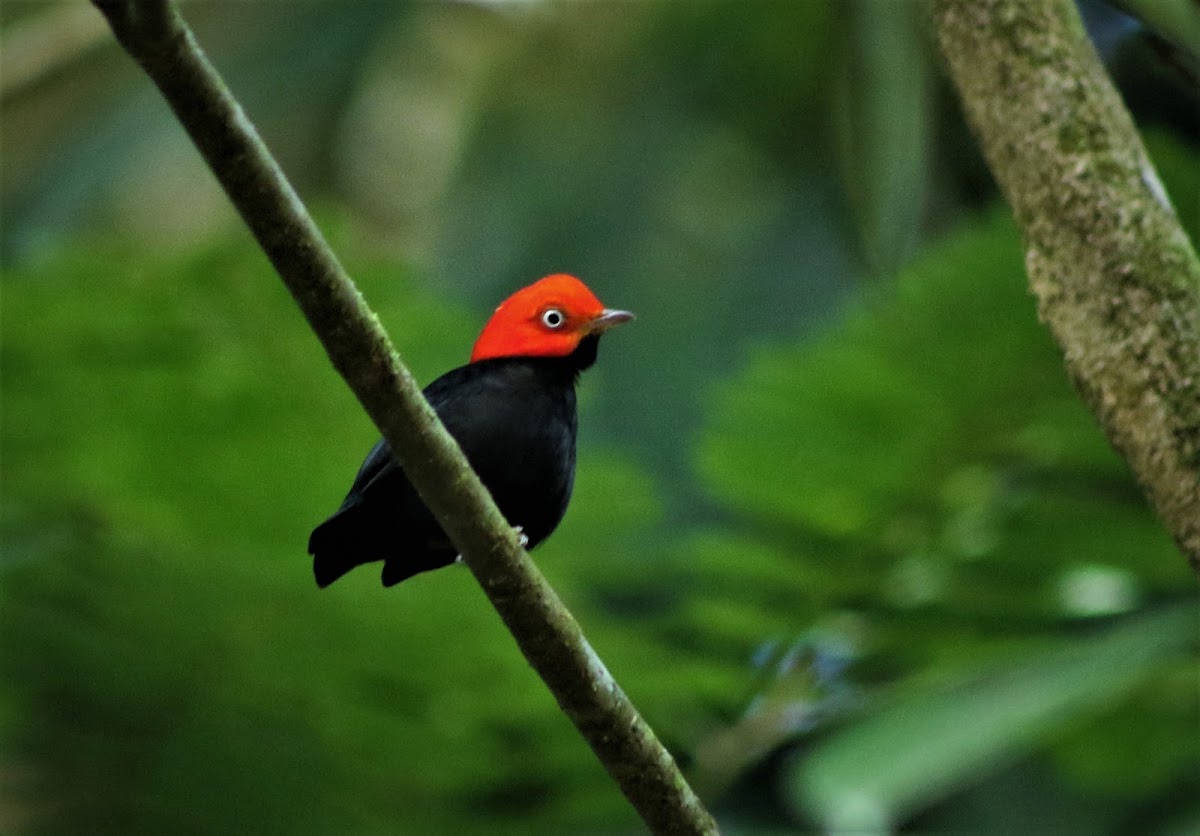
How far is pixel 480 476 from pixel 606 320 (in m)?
0.45

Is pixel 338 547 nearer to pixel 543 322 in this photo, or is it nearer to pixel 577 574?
pixel 543 322

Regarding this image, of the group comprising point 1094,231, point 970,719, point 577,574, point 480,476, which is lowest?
point 970,719

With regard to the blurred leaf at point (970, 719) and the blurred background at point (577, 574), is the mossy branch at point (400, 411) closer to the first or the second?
the blurred leaf at point (970, 719)

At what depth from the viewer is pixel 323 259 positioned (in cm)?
197

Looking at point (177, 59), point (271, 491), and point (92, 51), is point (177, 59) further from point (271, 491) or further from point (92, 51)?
point (92, 51)

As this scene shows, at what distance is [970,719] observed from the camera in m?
3.88

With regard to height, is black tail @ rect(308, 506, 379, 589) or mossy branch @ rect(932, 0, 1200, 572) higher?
black tail @ rect(308, 506, 379, 589)

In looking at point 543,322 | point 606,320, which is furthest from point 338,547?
point 606,320

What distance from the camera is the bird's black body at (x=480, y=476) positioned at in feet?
9.05

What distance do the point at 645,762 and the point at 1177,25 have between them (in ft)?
5.06

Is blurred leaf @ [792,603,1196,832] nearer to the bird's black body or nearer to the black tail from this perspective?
the bird's black body

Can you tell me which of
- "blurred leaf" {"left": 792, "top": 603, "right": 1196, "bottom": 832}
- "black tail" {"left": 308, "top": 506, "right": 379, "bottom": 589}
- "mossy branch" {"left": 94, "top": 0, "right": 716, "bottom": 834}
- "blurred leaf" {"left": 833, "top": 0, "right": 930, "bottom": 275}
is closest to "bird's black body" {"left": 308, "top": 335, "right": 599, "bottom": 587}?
"black tail" {"left": 308, "top": 506, "right": 379, "bottom": 589}

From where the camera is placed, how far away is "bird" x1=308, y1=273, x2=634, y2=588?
9.08 ft

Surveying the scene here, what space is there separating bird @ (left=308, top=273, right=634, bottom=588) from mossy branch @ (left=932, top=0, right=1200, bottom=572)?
2.51 feet
